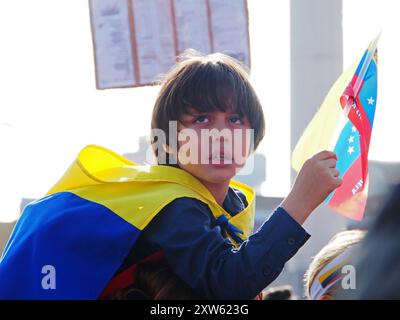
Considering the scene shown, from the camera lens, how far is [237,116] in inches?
58.5

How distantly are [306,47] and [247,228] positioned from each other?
114 inches

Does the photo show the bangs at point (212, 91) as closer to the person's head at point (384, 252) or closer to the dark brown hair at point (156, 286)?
the dark brown hair at point (156, 286)

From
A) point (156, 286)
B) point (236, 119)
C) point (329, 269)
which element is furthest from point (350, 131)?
point (156, 286)

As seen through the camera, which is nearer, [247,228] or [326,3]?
[247,228]

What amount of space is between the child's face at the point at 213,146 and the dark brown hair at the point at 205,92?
0.7 inches

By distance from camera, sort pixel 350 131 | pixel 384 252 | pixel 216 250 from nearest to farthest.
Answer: pixel 384 252
pixel 216 250
pixel 350 131

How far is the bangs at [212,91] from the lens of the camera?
4.79 feet

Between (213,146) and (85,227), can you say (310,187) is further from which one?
(85,227)

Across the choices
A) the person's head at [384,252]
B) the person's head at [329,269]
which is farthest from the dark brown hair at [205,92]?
the person's head at [384,252]

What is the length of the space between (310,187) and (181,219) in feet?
0.70

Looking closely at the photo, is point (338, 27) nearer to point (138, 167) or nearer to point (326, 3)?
point (326, 3)

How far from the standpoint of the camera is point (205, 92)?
1.47 meters
